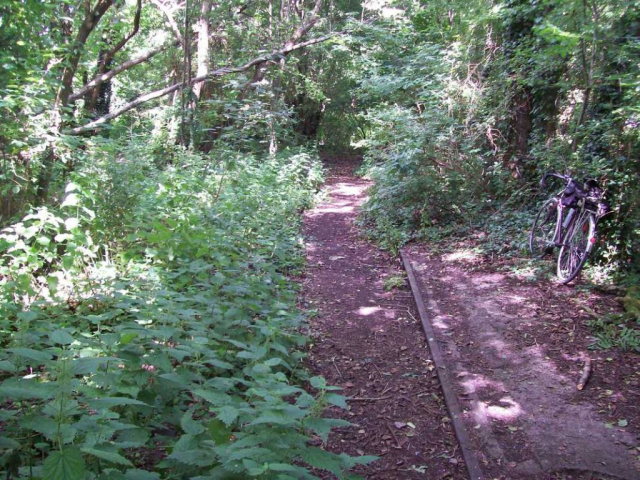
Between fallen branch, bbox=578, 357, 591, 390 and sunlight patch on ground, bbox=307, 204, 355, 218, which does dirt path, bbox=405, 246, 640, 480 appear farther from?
sunlight patch on ground, bbox=307, 204, 355, 218

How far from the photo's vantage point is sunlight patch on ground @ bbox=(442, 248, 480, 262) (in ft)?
26.7

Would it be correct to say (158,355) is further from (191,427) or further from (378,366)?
(378,366)

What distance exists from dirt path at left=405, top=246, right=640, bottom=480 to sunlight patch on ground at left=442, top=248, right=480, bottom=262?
1023 mm

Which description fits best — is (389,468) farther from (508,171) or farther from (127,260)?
(508,171)

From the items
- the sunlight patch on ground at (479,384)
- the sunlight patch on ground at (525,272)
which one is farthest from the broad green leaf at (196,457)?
the sunlight patch on ground at (525,272)

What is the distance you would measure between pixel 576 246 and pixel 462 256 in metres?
2.22

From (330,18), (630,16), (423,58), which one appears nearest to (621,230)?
(630,16)

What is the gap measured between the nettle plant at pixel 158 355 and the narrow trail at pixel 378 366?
1.17 ft

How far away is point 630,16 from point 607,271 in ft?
12.2

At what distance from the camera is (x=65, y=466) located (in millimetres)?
1715

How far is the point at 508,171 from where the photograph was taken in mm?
9617

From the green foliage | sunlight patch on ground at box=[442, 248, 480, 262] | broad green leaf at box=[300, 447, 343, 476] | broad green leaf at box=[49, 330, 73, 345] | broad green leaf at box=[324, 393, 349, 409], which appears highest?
the green foliage

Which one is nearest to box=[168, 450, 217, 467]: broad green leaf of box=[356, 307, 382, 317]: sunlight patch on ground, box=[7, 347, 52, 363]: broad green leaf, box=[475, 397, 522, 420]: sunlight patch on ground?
box=[7, 347, 52, 363]: broad green leaf

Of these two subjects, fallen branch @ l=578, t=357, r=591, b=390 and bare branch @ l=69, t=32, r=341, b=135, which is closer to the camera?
fallen branch @ l=578, t=357, r=591, b=390
